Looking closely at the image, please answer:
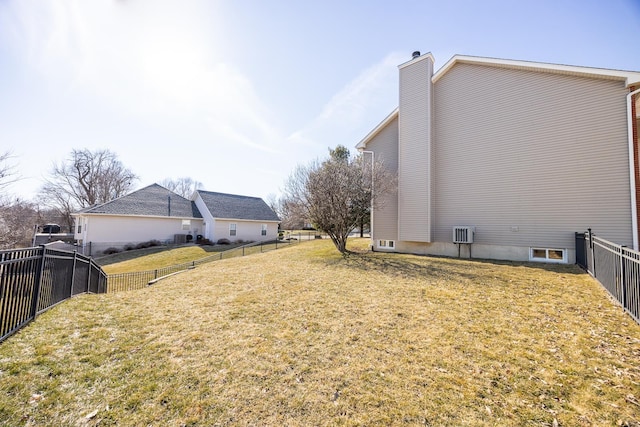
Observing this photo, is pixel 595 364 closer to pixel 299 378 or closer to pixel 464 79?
pixel 299 378

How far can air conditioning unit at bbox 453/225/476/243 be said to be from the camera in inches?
439

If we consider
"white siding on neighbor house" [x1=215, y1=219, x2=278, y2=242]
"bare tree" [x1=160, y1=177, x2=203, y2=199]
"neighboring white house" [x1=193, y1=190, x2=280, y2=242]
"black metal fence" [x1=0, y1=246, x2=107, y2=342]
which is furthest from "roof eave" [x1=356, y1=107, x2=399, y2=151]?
"bare tree" [x1=160, y1=177, x2=203, y2=199]

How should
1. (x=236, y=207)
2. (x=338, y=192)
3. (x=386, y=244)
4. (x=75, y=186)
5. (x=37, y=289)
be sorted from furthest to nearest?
(x=75, y=186), (x=236, y=207), (x=386, y=244), (x=338, y=192), (x=37, y=289)

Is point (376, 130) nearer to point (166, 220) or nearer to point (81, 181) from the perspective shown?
point (166, 220)

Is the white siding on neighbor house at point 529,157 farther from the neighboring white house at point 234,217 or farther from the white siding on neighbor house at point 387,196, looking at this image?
the neighboring white house at point 234,217

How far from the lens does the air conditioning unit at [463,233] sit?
11.1m

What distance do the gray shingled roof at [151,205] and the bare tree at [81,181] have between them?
1513 centimetres

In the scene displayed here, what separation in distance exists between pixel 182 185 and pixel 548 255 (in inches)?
2426

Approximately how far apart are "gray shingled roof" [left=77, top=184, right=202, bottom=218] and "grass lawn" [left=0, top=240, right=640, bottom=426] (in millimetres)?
19974

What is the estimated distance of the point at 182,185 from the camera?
56094 mm

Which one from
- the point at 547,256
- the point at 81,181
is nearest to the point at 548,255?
the point at 547,256

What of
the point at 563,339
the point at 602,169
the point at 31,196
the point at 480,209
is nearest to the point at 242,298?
the point at 563,339

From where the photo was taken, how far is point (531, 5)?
8.69 metres

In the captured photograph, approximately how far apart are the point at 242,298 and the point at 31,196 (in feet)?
140
